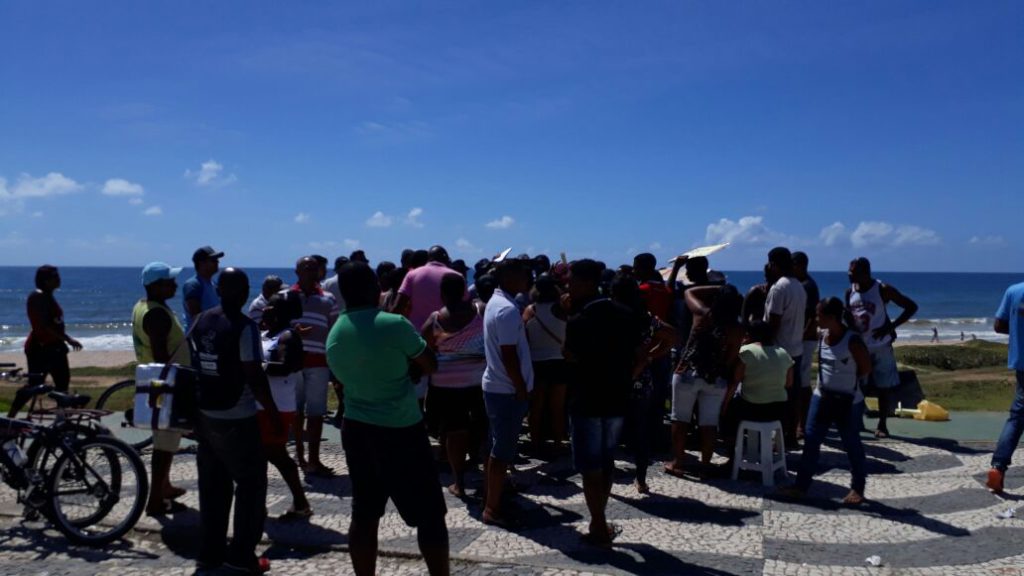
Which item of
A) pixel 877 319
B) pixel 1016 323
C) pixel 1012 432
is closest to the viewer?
pixel 1012 432

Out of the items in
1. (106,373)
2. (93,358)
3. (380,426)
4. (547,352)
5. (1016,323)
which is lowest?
(93,358)

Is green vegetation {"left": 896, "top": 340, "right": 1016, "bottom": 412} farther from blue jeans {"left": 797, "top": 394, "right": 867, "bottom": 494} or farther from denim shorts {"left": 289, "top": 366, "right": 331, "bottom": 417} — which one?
denim shorts {"left": 289, "top": 366, "right": 331, "bottom": 417}

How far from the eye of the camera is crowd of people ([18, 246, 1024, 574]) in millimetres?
4180

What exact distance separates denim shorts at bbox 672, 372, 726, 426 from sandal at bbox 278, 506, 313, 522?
3.26m

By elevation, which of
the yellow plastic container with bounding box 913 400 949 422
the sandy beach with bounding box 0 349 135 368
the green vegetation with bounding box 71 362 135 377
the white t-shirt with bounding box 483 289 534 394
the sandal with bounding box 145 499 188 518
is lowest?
the sandy beach with bounding box 0 349 135 368

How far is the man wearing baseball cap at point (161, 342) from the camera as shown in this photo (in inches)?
231

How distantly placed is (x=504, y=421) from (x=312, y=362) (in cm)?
217

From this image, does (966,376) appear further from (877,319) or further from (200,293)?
(200,293)

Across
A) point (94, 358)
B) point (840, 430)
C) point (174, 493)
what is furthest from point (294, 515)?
point (94, 358)

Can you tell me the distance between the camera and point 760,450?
692cm

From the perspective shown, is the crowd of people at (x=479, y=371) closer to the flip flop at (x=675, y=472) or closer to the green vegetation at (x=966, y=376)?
the flip flop at (x=675, y=472)

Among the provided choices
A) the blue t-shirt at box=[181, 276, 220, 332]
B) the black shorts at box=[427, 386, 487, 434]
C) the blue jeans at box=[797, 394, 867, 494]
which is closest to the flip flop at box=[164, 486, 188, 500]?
the blue t-shirt at box=[181, 276, 220, 332]

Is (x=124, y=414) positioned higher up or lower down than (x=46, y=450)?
lower down

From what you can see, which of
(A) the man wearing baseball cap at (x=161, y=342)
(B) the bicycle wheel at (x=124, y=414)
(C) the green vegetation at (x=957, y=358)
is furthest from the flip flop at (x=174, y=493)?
(C) the green vegetation at (x=957, y=358)
